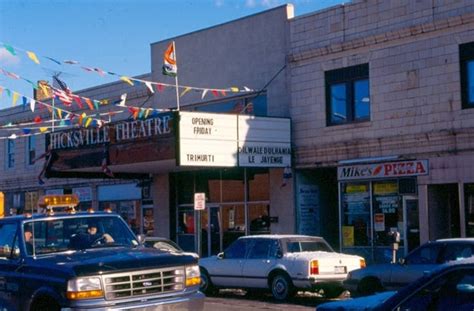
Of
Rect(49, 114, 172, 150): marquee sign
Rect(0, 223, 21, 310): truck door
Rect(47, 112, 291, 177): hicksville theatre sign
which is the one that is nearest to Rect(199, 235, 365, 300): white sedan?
Rect(47, 112, 291, 177): hicksville theatre sign

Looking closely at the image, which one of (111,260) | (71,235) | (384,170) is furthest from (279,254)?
(111,260)

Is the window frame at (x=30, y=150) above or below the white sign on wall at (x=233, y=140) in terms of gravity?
above

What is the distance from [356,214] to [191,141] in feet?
17.0

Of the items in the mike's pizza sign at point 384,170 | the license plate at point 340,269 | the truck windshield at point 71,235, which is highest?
the mike's pizza sign at point 384,170

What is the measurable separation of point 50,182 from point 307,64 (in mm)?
17025

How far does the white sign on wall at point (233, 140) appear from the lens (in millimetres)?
22281

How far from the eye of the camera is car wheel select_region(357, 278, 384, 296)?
1577cm

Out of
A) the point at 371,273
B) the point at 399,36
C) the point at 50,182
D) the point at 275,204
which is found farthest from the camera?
the point at 50,182

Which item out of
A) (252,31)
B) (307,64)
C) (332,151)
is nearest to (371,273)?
(332,151)

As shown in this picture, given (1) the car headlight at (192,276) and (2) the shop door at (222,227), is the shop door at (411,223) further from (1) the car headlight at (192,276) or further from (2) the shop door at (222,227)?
(1) the car headlight at (192,276)

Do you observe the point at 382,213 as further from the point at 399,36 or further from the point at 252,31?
the point at 252,31

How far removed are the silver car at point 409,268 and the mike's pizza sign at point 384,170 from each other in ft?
18.8

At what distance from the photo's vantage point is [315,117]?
23.7m

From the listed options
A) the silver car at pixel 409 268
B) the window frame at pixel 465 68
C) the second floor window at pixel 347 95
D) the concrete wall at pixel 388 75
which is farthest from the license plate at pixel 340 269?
the second floor window at pixel 347 95
